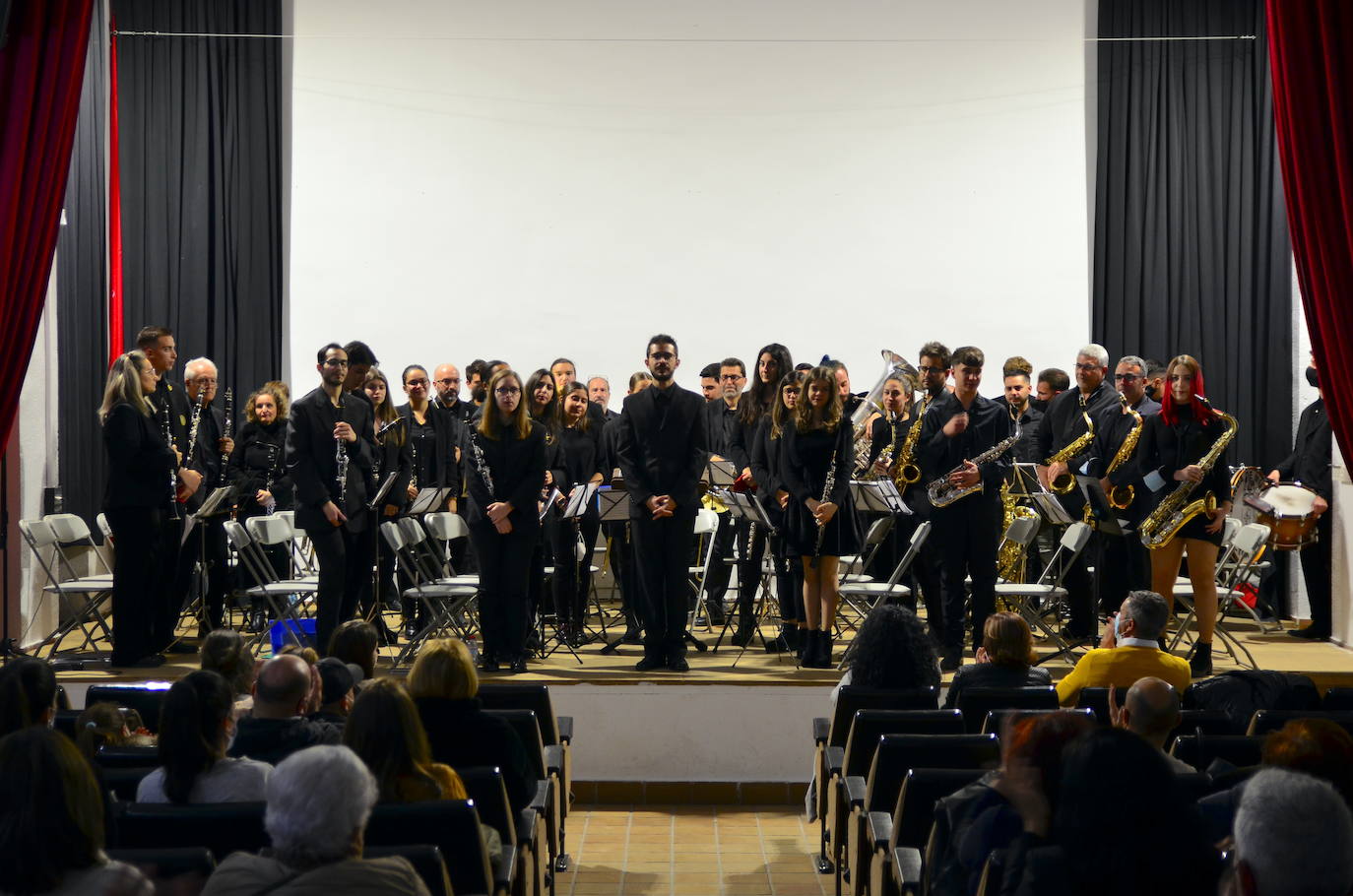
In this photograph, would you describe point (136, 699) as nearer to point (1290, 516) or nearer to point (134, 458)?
point (134, 458)

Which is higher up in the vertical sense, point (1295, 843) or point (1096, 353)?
point (1096, 353)

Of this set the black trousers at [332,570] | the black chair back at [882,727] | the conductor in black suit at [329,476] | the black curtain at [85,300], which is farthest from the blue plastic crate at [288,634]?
the black chair back at [882,727]

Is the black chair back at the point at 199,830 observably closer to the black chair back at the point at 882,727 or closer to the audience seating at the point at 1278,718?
the black chair back at the point at 882,727

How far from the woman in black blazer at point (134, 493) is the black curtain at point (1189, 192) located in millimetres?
6934

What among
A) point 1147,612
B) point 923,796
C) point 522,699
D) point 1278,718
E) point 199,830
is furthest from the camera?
point 522,699

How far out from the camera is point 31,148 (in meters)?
5.93

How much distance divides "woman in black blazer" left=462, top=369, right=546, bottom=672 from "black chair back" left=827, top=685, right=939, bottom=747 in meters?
2.33

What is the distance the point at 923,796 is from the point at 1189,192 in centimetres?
828

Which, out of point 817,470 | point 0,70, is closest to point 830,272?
point 817,470

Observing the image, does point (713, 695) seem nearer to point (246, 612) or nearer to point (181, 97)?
point (246, 612)

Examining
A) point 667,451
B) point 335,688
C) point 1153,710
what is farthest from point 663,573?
point 1153,710

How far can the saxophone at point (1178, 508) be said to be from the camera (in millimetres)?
7025

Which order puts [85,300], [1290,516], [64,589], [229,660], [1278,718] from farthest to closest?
[85,300] → [1290,516] → [64,589] → [229,660] → [1278,718]

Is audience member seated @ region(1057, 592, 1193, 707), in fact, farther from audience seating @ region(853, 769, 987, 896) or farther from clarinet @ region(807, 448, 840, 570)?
clarinet @ region(807, 448, 840, 570)
